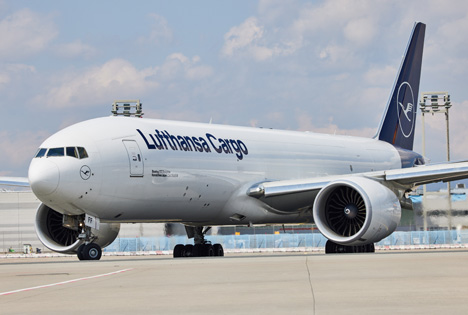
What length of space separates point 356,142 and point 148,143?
10.2 metres

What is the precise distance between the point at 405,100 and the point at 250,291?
2296 centimetres

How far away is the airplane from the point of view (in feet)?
61.8

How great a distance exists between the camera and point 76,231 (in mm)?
22031

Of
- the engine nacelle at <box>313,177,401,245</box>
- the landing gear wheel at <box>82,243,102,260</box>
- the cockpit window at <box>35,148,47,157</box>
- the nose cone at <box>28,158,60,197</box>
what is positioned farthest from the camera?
the engine nacelle at <box>313,177,401,245</box>

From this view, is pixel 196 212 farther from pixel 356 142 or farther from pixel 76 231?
pixel 356 142

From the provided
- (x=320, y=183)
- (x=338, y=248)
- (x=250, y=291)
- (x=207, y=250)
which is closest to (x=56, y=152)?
(x=320, y=183)

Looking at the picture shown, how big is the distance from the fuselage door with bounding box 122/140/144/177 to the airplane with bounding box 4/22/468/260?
0.02 m

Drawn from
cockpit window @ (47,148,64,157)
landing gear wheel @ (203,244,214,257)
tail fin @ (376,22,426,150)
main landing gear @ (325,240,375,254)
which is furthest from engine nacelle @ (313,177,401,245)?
tail fin @ (376,22,426,150)

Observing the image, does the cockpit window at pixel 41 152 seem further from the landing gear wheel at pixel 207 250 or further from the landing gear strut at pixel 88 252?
the landing gear wheel at pixel 207 250

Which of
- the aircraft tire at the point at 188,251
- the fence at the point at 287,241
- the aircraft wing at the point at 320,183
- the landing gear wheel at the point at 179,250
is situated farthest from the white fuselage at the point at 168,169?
the fence at the point at 287,241

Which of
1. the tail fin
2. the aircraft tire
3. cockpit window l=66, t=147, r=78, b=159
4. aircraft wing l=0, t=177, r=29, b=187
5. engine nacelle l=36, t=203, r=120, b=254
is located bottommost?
the aircraft tire

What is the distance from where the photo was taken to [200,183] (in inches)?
830

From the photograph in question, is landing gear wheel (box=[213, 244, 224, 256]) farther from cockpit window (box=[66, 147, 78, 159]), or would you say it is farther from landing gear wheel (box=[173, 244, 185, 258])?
cockpit window (box=[66, 147, 78, 159])

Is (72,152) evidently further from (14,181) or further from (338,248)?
(338,248)
